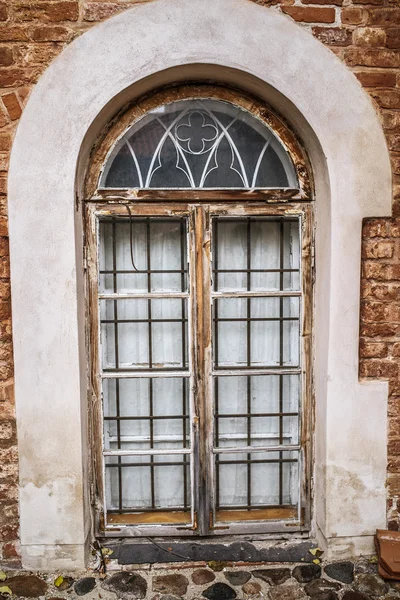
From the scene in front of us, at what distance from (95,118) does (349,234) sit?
154 centimetres

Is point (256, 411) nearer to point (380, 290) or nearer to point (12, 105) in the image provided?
point (380, 290)

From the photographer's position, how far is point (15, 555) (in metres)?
3.02

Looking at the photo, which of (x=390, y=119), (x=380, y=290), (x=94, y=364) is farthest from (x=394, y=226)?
(x=94, y=364)

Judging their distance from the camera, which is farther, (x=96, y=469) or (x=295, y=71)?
(x=96, y=469)

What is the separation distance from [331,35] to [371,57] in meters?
0.25

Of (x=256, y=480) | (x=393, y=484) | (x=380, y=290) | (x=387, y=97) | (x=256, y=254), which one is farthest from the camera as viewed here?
(x=256, y=480)

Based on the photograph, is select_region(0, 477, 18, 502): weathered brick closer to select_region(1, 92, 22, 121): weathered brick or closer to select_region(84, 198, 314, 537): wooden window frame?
select_region(84, 198, 314, 537): wooden window frame

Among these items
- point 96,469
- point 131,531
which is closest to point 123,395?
point 96,469

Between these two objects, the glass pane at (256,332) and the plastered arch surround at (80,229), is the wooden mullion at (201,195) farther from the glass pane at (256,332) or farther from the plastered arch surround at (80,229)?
the glass pane at (256,332)

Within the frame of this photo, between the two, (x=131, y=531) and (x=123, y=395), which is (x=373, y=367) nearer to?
(x=123, y=395)

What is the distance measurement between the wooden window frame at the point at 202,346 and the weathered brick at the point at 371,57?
2.64ft

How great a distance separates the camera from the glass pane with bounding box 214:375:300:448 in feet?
10.7

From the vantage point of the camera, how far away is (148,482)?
329cm

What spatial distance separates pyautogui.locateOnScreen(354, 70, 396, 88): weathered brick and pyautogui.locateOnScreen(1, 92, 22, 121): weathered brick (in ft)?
6.12
